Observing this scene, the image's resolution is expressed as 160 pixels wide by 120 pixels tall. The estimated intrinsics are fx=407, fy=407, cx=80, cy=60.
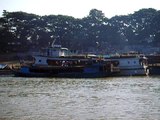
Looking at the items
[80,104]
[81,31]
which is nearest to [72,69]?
[80,104]

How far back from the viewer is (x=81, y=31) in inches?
3346

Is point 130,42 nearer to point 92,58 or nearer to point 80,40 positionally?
point 80,40

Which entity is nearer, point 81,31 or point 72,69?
point 72,69

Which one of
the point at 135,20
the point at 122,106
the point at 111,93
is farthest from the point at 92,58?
the point at 135,20

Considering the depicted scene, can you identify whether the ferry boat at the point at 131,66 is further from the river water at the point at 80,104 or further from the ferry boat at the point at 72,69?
the river water at the point at 80,104

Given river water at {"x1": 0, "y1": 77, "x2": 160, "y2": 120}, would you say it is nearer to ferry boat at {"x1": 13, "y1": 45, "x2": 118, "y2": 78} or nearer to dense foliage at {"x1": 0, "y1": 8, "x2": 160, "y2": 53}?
ferry boat at {"x1": 13, "y1": 45, "x2": 118, "y2": 78}

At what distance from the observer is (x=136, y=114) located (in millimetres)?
21859

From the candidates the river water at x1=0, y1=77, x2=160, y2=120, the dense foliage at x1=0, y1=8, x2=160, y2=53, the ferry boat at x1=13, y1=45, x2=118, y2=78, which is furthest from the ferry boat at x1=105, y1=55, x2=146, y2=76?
the dense foliage at x1=0, y1=8, x2=160, y2=53

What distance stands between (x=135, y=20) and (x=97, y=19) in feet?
31.8

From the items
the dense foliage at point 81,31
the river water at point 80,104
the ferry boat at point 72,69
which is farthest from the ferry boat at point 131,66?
the dense foliage at point 81,31

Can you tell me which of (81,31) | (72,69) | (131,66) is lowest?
(72,69)

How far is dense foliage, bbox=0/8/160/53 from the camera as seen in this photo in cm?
8144

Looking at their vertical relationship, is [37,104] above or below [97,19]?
below

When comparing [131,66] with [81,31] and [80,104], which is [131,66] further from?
[81,31]
